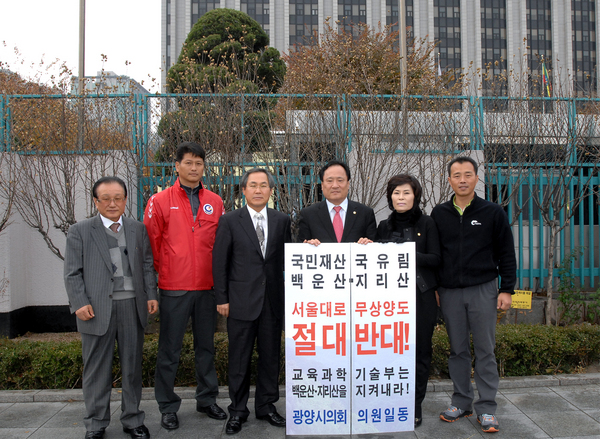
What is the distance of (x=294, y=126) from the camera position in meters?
6.44

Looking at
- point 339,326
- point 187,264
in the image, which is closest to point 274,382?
point 339,326

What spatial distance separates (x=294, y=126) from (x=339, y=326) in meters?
3.56

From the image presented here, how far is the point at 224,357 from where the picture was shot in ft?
15.9

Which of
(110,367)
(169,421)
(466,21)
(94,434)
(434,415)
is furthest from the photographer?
(466,21)

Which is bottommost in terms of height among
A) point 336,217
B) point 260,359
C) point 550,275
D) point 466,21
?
point 260,359

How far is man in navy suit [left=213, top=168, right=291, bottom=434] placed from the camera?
12.4ft

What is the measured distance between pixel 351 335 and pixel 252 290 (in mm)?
870

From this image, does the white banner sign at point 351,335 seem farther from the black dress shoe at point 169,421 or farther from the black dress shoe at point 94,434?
the black dress shoe at point 94,434

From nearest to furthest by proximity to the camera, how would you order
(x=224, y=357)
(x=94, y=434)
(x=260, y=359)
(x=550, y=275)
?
(x=94, y=434), (x=260, y=359), (x=224, y=357), (x=550, y=275)

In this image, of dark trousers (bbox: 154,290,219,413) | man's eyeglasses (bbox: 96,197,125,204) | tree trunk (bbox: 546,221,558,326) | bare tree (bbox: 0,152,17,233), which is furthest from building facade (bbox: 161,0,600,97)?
dark trousers (bbox: 154,290,219,413)

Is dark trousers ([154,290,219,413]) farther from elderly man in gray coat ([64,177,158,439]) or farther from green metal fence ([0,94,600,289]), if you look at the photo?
green metal fence ([0,94,600,289])

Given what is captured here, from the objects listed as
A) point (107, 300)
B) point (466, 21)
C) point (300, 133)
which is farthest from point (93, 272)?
point (466, 21)

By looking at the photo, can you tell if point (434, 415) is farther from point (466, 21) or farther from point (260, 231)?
point (466, 21)

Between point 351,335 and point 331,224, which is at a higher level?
point 331,224
